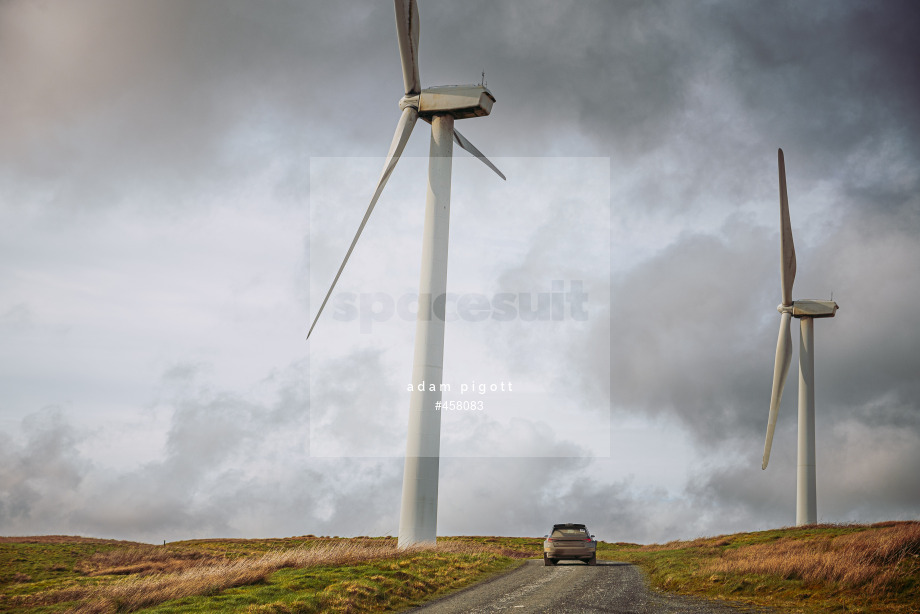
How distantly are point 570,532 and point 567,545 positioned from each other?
0.78 meters

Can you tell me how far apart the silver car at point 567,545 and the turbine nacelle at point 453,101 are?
83.4 feet

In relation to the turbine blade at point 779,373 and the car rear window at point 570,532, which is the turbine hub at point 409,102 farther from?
the turbine blade at point 779,373

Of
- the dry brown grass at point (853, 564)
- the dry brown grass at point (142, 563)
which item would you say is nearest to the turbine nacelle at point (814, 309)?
the dry brown grass at point (853, 564)

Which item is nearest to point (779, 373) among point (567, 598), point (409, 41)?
point (409, 41)

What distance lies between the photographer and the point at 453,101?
148 feet

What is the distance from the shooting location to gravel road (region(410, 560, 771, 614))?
65.4 ft

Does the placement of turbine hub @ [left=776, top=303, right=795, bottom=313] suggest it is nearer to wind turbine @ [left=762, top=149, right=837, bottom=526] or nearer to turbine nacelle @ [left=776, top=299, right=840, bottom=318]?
wind turbine @ [left=762, top=149, right=837, bottom=526]

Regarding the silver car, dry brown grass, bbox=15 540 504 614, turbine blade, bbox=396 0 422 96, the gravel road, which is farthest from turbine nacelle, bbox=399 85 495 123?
the gravel road

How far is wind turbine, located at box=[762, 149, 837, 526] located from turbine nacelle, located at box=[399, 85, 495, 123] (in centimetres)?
3579

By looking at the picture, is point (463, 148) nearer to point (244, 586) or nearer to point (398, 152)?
point (398, 152)

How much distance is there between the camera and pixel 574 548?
3612 cm

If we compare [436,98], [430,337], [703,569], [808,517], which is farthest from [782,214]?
[703,569]

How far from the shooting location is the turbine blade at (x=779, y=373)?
212 ft

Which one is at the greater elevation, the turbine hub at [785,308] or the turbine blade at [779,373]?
the turbine hub at [785,308]
